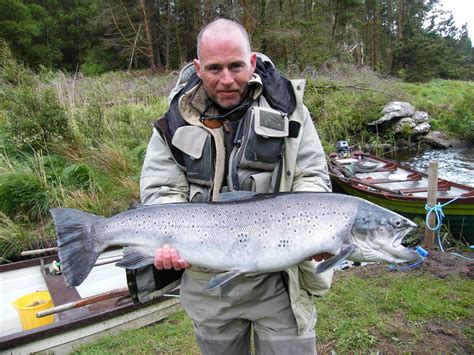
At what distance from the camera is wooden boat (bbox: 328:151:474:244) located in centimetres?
864

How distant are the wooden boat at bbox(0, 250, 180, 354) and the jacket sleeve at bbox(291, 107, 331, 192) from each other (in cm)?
357

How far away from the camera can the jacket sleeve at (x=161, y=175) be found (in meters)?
2.74

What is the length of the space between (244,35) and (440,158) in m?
19.3

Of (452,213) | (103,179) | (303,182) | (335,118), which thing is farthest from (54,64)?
(303,182)

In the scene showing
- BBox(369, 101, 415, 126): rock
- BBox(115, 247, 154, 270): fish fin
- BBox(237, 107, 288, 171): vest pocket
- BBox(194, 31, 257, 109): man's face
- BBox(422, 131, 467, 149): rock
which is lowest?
BBox(422, 131, 467, 149): rock

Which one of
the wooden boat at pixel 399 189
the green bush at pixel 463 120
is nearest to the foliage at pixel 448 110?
the green bush at pixel 463 120

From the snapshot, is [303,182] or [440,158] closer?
[303,182]

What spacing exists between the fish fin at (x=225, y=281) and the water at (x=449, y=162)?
1442 centimetres

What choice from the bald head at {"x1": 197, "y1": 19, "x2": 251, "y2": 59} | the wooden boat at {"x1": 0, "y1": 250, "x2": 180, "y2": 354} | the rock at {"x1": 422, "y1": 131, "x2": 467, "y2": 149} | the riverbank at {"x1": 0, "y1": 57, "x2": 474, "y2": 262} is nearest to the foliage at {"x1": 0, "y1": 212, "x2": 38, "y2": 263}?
the riverbank at {"x1": 0, "y1": 57, "x2": 474, "y2": 262}

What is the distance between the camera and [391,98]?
2330 cm

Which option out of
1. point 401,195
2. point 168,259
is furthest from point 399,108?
point 168,259

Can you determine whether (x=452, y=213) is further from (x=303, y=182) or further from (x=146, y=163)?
(x=146, y=163)

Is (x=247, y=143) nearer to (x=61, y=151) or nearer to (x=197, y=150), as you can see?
(x=197, y=150)

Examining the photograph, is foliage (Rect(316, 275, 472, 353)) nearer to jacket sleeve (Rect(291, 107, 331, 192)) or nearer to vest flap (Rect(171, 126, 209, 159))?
jacket sleeve (Rect(291, 107, 331, 192))
